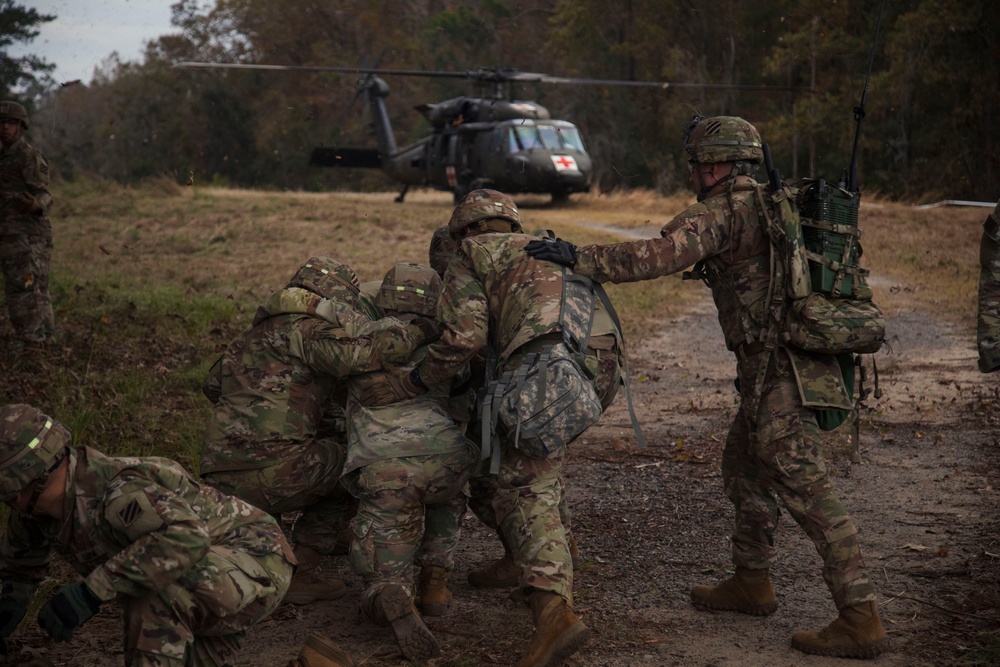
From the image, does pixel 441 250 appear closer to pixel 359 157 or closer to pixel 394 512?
pixel 394 512

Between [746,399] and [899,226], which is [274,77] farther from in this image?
[746,399]

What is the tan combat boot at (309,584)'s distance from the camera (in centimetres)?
478

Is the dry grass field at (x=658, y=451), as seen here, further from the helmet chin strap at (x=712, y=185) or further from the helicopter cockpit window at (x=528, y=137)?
the helicopter cockpit window at (x=528, y=137)

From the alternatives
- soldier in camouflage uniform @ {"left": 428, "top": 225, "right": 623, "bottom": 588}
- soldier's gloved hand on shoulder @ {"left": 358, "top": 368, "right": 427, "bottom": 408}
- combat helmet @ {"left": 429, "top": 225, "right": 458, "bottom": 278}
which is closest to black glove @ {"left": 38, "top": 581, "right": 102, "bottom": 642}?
soldier's gloved hand on shoulder @ {"left": 358, "top": 368, "right": 427, "bottom": 408}

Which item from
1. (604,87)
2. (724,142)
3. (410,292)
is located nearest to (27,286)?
(410,292)

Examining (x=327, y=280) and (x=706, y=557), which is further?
(x=706, y=557)

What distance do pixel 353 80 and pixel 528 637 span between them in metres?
44.2

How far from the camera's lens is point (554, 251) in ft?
14.6

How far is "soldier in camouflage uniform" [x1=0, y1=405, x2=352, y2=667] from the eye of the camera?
128 inches

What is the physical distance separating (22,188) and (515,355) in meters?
6.67

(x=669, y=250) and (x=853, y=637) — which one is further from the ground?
(x=669, y=250)

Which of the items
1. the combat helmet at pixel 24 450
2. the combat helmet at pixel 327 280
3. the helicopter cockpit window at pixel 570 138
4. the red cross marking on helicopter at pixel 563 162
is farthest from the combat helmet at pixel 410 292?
the helicopter cockpit window at pixel 570 138

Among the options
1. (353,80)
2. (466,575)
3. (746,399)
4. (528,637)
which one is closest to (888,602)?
(746,399)

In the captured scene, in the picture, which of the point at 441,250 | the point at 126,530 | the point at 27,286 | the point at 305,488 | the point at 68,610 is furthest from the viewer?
the point at 27,286
